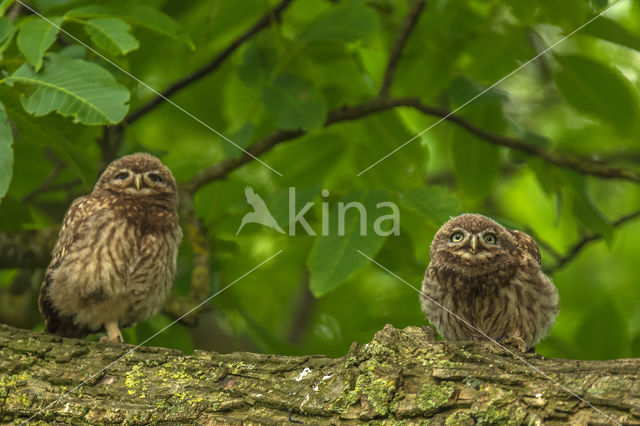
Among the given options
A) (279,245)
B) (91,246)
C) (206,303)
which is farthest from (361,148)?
(91,246)

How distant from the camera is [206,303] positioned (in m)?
5.34

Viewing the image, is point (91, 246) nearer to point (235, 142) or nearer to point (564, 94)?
point (235, 142)

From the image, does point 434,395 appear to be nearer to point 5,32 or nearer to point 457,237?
point 457,237

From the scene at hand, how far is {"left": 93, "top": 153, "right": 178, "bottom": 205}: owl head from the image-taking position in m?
5.34

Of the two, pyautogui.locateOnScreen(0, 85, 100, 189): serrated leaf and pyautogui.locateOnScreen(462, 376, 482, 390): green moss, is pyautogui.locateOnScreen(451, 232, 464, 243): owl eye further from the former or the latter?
pyautogui.locateOnScreen(0, 85, 100, 189): serrated leaf

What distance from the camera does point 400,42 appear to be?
5.95 m

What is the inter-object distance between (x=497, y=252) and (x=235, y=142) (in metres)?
2.00

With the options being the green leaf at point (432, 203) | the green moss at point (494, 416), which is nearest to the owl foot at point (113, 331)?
the green leaf at point (432, 203)

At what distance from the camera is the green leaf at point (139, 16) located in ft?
15.1

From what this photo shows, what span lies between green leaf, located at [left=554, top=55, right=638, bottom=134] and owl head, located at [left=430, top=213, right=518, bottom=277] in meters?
1.56

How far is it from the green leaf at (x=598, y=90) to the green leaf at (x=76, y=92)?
3.32m

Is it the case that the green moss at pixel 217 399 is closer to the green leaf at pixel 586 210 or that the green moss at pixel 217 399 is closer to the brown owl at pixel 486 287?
the brown owl at pixel 486 287

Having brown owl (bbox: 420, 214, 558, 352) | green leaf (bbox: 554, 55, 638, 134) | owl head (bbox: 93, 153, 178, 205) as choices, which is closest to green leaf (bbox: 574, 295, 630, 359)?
brown owl (bbox: 420, 214, 558, 352)

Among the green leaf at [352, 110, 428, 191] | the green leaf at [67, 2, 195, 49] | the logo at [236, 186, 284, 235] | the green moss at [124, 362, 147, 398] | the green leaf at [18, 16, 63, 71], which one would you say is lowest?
the green moss at [124, 362, 147, 398]
